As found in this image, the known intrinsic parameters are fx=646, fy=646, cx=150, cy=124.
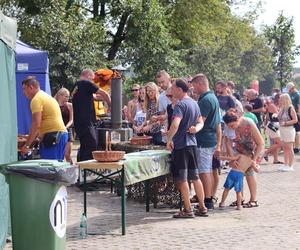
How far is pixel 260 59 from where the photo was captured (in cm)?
6350

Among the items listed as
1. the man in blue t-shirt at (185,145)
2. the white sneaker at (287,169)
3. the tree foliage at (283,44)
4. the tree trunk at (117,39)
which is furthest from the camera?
the tree foliage at (283,44)

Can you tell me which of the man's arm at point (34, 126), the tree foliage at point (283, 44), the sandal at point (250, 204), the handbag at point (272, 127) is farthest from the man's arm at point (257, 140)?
the tree foliage at point (283, 44)

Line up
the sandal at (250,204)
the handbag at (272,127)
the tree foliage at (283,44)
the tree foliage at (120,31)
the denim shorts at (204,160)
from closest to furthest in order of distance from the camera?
the denim shorts at (204,160), the sandal at (250,204), the handbag at (272,127), the tree foliage at (120,31), the tree foliage at (283,44)

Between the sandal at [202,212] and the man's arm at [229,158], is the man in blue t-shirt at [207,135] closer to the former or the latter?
the man's arm at [229,158]

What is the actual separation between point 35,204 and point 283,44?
35.3m

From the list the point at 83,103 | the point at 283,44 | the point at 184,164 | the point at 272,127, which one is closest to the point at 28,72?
the point at 83,103

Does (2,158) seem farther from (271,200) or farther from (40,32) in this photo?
(40,32)

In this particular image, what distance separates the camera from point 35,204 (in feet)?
19.0

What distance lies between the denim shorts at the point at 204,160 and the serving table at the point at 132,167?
537 millimetres

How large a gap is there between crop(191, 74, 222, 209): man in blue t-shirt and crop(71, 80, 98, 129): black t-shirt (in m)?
2.21

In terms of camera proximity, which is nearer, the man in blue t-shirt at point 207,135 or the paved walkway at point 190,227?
the paved walkway at point 190,227

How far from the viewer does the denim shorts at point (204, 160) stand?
935cm

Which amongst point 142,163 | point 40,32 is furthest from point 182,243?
point 40,32

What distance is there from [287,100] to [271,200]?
4.82 meters
